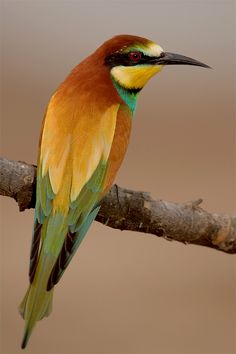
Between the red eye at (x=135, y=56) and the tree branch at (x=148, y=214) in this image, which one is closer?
the tree branch at (x=148, y=214)

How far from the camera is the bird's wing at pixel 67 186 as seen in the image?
1.31 m

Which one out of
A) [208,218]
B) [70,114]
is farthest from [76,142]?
[208,218]

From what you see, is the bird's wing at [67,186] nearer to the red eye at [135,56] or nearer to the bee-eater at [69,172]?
the bee-eater at [69,172]

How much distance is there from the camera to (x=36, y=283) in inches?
51.8

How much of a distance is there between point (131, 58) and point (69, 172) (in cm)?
30

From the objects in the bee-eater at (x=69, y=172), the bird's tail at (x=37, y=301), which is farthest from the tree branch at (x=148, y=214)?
the bird's tail at (x=37, y=301)

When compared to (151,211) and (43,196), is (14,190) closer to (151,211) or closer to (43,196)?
(43,196)

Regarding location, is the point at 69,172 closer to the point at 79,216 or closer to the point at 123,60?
the point at 79,216

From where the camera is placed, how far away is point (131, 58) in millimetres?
1470

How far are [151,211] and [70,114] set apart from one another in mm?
272

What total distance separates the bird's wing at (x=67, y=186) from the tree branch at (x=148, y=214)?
0.18ft

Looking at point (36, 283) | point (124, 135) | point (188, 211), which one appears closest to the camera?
point (36, 283)

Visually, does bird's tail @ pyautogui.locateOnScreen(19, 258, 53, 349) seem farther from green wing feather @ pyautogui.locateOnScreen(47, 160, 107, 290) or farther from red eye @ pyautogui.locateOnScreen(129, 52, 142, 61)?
red eye @ pyautogui.locateOnScreen(129, 52, 142, 61)

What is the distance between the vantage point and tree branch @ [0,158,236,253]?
4.47 feet
